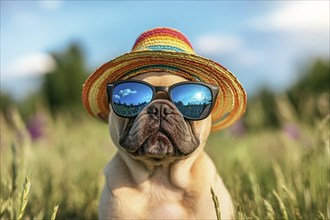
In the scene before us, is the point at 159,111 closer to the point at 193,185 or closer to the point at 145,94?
the point at 145,94

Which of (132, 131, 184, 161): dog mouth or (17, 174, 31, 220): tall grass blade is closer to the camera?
(17, 174, 31, 220): tall grass blade

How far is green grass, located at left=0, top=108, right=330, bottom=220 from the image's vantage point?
2.12 meters

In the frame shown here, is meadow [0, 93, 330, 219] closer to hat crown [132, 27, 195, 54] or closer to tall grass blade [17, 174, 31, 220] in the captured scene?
tall grass blade [17, 174, 31, 220]

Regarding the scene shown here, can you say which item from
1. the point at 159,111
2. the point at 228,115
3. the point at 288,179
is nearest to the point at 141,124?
the point at 159,111

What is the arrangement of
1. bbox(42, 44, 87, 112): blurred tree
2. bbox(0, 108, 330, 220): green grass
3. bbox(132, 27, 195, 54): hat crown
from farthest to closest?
bbox(42, 44, 87, 112): blurred tree → bbox(132, 27, 195, 54): hat crown → bbox(0, 108, 330, 220): green grass

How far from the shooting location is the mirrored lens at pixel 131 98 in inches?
87.0

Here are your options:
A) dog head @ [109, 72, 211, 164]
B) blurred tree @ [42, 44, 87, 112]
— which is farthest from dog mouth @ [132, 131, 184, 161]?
blurred tree @ [42, 44, 87, 112]

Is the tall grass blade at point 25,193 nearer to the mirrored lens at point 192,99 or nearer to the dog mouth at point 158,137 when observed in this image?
the dog mouth at point 158,137

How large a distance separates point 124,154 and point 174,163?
0.87 feet

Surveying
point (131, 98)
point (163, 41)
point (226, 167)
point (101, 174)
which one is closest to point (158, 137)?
point (131, 98)

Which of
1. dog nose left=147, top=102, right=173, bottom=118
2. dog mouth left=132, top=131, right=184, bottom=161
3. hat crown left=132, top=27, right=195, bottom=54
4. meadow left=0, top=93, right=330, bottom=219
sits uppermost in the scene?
hat crown left=132, top=27, right=195, bottom=54

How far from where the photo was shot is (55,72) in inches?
562

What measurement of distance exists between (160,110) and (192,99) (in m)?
0.18

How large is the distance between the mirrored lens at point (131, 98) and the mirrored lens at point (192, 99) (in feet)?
0.43
